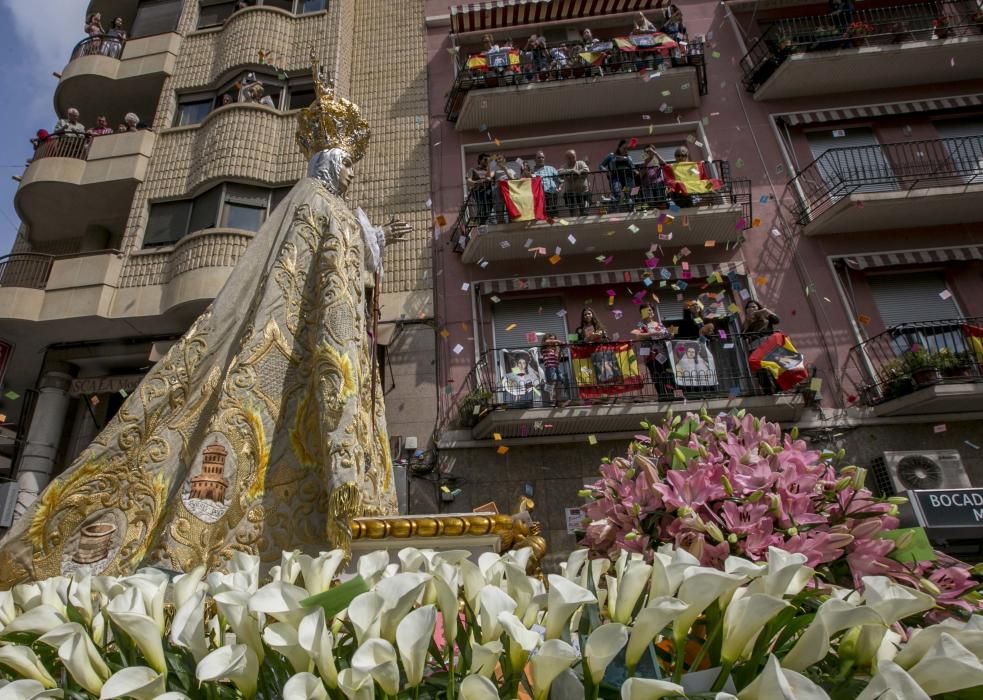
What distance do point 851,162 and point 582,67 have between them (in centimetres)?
521

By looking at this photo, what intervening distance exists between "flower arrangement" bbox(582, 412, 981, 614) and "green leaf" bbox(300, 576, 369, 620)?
93cm

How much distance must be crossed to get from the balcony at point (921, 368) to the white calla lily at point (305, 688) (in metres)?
9.75

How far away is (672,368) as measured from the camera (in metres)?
8.91

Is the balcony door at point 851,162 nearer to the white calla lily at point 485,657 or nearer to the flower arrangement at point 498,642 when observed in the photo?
the flower arrangement at point 498,642

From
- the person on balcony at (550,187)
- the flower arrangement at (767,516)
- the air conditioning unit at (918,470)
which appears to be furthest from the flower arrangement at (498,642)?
the person on balcony at (550,187)

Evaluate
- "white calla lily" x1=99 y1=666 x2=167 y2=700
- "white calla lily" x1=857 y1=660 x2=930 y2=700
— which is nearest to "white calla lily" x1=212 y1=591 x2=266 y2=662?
"white calla lily" x1=99 y1=666 x2=167 y2=700

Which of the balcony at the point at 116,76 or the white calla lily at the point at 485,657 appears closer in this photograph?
the white calla lily at the point at 485,657

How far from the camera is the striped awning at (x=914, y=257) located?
979 centimetres

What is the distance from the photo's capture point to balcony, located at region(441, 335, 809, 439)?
8516 millimetres

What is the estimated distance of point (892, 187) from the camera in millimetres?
10406

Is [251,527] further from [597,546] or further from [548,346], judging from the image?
[548,346]

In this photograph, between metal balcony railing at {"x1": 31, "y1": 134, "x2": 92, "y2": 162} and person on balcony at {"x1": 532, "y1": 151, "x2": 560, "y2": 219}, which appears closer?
person on balcony at {"x1": 532, "y1": 151, "x2": 560, "y2": 219}

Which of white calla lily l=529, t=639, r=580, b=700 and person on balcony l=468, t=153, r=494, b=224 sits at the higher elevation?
person on balcony l=468, t=153, r=494, b=224

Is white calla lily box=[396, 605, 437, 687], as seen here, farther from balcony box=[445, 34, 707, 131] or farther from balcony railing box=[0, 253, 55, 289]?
balcony railing box=[0, 253, 55, 289]
